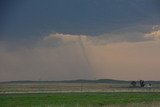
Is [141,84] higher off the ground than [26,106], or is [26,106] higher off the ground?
[141,84]

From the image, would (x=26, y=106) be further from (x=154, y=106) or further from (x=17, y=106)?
(x=154, y=106)

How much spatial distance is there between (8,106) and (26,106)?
1955 millimetres

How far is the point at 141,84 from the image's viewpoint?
130125 mm

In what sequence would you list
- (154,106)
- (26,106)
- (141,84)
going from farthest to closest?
(141,84), (26,106), (154,106)

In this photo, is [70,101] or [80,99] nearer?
[70,101]

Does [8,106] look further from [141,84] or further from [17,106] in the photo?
[141,84]

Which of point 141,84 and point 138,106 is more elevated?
point 141,84

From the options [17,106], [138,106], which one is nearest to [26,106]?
[17,106]

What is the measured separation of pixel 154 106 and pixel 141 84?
93.4 meters

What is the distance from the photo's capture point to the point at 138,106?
129 ft

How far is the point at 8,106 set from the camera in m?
43.6

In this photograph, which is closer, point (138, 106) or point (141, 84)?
point (138, 106)

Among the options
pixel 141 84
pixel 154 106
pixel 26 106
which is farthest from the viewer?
pixel 141 84

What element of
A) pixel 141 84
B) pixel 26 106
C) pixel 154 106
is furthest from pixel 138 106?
pixel 141 84
